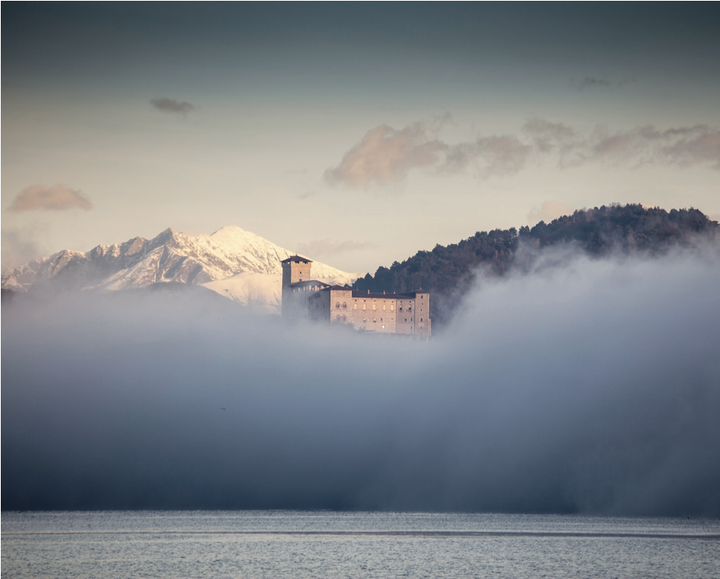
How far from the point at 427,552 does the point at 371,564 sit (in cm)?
1300

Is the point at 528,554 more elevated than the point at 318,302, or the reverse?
the point at 318,302

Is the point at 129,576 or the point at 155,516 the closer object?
the point at 129,576

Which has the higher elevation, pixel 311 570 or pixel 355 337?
pixel 355 337

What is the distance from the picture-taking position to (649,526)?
145125 millimetres

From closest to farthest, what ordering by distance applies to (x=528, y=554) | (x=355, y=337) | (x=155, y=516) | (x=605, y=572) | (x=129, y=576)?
1. (x=129, y=576)
2. (x=605, y=572)
3. (x=528, y=554)
4. (x=155, y=516)
5. (x=355, y=337)

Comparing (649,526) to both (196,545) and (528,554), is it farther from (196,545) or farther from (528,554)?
→ (196,545)

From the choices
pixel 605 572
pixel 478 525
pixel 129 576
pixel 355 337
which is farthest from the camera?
pixel 355 337

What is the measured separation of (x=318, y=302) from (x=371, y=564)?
107m

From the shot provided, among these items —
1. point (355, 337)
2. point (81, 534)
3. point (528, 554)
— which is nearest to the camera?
point (528, 554)

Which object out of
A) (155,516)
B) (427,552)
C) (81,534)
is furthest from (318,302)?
(427,552)

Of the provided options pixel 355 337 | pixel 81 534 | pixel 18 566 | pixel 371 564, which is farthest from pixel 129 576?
pixel 355 337

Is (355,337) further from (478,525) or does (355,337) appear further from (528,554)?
(528,554)

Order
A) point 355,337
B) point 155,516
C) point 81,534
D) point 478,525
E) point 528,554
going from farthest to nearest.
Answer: point 355,337 < point 155,516 < point 478,525 < point 81,534 < point 528,554

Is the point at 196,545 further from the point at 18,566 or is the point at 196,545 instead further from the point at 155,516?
the point at 155,516
